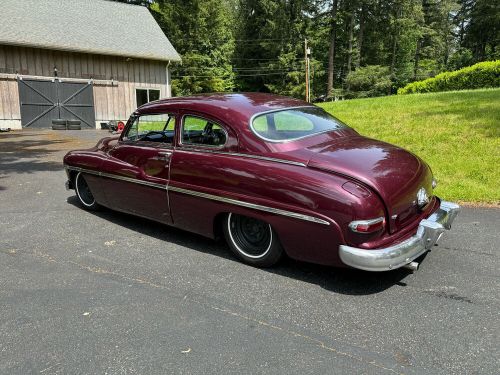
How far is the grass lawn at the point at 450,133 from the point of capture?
6965 millimetres

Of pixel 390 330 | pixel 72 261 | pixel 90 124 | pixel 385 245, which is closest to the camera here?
pixel 390 330

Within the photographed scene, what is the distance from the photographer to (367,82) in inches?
1789

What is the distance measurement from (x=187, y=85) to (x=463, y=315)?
1609 inches

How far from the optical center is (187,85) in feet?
137

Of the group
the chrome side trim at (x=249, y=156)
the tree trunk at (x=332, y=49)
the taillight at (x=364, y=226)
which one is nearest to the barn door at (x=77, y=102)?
the chrome side trim at (x=249, y=156)

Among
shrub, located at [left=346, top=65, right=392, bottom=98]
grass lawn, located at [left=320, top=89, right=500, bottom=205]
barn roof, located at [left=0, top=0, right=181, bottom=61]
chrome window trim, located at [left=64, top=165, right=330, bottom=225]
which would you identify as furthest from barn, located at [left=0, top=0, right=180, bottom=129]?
shrub, located at [left=346, top=65, right=392, bottom=98]

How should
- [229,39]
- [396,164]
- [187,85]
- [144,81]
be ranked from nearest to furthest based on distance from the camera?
[396,164] < [144,81] < [187,85] < [229,39]

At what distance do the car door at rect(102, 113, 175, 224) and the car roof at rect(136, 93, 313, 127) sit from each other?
0.45 ft

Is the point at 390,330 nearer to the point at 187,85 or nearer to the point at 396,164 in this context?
the point at 396,164

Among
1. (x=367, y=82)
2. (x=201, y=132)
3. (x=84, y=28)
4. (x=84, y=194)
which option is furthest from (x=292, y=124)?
(x=367, y=82)

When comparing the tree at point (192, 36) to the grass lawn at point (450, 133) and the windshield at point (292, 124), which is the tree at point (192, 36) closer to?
the grass lawn at point (450, 133)

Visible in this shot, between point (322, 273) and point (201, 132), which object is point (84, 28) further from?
point (322, 273)

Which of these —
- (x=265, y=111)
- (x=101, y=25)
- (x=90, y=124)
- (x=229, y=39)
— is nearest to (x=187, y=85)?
(x=229, y=39)

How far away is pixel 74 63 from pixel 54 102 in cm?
222
